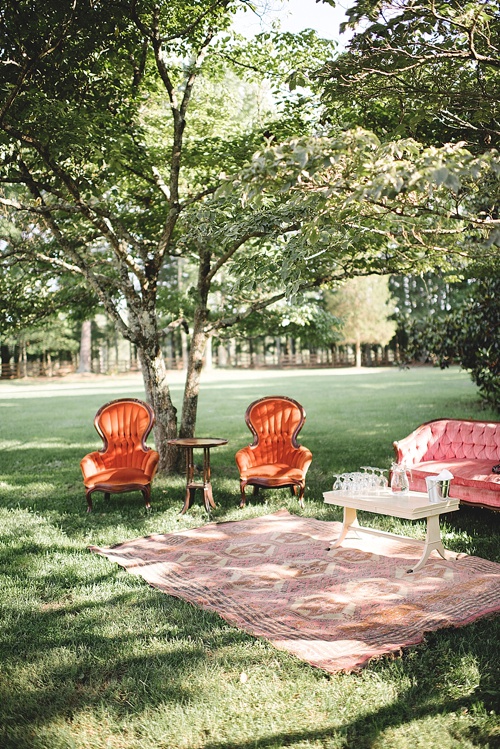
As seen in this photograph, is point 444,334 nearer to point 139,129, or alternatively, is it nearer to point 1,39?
point 139,129

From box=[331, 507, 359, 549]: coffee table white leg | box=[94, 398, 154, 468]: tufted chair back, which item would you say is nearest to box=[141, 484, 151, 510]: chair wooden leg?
box=[94, 398, 154, 468]: tufted chair back

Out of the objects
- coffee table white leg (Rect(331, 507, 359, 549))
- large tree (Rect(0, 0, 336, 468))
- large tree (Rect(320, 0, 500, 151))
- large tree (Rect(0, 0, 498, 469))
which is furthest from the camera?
large tree (Rect(0, 0, 336, 468))

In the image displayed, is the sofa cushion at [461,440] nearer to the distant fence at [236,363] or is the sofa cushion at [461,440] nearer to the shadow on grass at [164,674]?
the shadow on grass at [164,674]

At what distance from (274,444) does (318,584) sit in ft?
11.6

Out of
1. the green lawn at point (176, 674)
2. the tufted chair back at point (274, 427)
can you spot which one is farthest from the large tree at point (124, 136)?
the green lawn at point (176, 674)

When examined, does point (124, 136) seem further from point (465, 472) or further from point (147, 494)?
point (465, 472)

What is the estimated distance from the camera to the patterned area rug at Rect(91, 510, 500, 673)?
4219 millimetres

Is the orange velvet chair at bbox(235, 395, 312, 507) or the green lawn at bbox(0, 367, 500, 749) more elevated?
the orange velvet chair at bbox(235, 395, 312, 507)

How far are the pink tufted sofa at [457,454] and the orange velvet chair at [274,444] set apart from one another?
129 cm

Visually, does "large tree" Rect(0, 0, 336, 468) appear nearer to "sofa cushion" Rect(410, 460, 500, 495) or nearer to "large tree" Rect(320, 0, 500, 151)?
"large tree" Rect(320, 0, 500, 151)

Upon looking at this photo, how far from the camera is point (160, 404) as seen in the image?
9.41m

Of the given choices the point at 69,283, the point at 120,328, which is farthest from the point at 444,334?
the point at 69,283

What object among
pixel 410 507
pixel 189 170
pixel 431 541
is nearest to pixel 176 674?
pixel 410 507

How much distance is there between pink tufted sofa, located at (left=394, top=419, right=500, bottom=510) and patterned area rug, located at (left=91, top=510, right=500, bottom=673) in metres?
1.06
